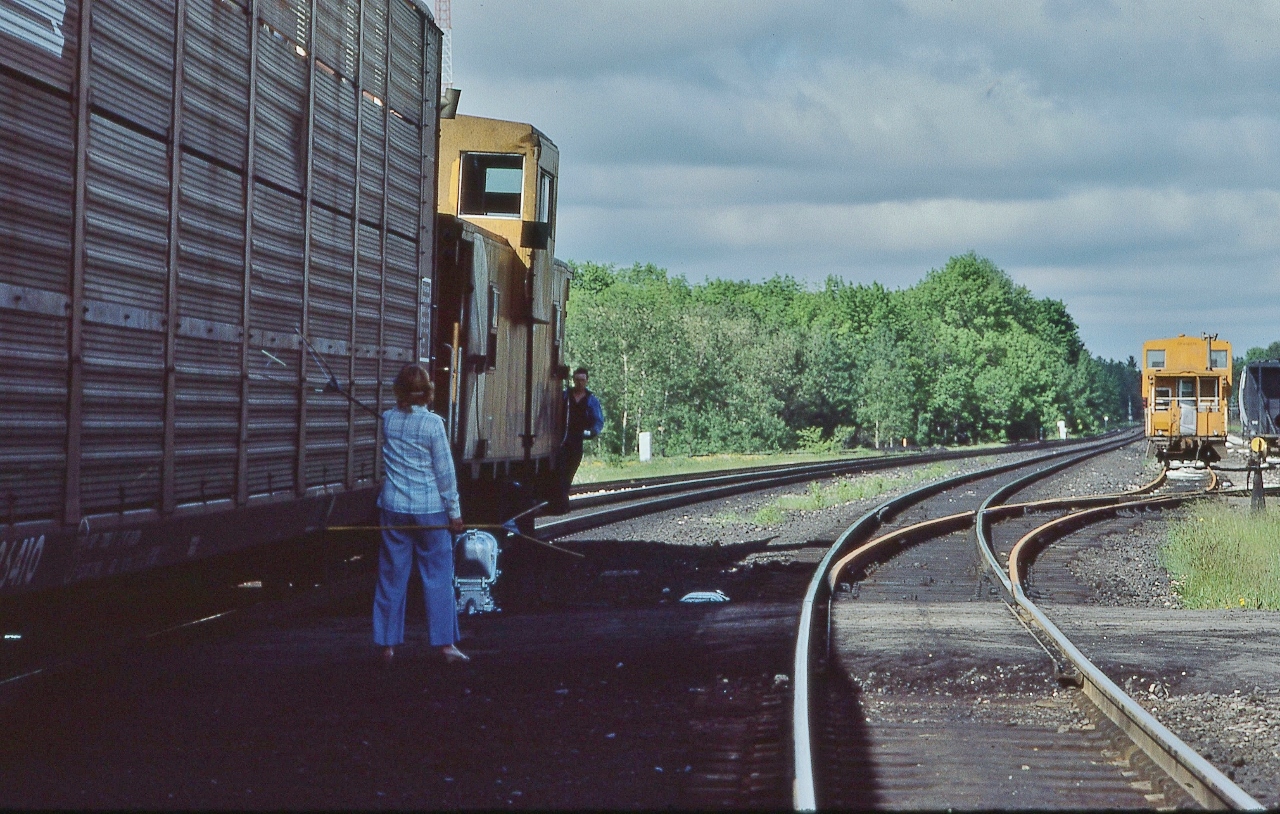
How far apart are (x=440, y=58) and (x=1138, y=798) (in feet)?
26.4

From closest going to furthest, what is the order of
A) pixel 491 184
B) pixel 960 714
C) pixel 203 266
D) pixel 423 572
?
pixel 960 714 → pixel 203 266 → pixel 423 572 → pixel 491 184

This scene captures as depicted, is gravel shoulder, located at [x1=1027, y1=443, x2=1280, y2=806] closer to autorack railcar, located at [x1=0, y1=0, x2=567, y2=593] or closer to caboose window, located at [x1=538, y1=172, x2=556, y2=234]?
autorack railcar, located at [x1=0, y1=0, x2=567, y2=593]

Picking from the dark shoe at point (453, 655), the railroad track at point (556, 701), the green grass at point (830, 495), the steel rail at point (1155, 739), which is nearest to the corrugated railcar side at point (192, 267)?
the railroad track at point (556, 701)

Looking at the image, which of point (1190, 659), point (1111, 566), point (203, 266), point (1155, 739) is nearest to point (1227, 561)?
point (1111, 566)

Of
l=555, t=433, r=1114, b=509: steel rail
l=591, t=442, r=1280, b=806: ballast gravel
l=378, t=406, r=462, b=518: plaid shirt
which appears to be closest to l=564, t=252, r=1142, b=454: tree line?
l=555, t=433, r=1114, b=509: steel rail

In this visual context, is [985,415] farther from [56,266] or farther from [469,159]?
[56,266]

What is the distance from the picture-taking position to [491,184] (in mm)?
13797

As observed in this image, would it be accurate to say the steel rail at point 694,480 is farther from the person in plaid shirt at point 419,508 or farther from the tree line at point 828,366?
the tree line at point 828,366

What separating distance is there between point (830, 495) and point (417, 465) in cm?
1887

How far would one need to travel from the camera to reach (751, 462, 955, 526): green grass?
21.3m

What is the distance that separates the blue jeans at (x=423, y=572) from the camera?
8180mm

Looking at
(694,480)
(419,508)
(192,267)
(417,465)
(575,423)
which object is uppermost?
(192,267)

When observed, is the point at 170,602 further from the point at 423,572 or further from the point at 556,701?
the point at 556,701

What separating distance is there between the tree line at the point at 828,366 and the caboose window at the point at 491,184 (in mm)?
42764
